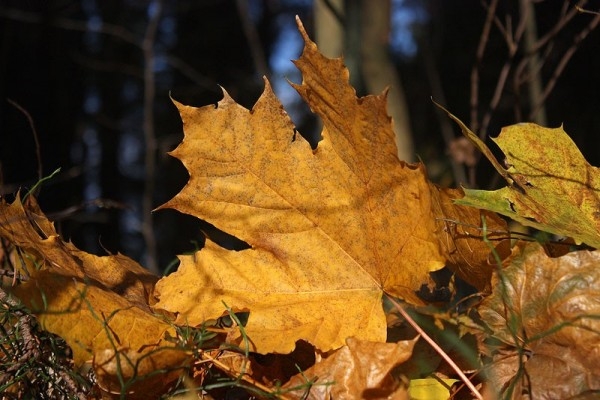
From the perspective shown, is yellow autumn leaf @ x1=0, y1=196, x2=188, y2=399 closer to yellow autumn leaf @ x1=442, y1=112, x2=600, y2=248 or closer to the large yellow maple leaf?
the large yellow maple leaf

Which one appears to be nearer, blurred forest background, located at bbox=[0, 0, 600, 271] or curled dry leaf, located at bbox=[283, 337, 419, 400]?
curled dry leaf, located at bbox=[283, 337, 419, 400]

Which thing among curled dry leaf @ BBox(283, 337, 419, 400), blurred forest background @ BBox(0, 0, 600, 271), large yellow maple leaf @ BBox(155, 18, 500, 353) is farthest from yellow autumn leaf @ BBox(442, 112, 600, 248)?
blurred forest background @ BBox(0, 0, 600, 271)

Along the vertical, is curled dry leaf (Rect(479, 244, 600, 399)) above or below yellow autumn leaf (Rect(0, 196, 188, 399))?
above

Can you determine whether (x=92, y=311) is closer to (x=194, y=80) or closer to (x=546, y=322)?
(x=546, y=322)

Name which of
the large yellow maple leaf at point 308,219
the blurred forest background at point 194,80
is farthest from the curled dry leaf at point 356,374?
the blurred forest background at point 194,80

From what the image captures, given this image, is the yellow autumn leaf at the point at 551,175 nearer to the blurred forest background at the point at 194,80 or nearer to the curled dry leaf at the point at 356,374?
the curled dry leaf at the point at 356,374
